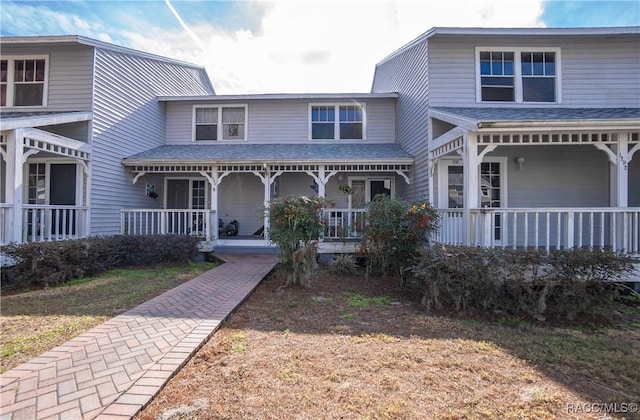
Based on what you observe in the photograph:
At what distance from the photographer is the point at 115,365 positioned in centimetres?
318

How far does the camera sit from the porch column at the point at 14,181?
7133 mm

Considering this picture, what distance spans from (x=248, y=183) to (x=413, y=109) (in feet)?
21.6

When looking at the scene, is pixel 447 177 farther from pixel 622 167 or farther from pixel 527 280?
pixel 527 280

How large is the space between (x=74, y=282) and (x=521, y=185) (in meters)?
11.6

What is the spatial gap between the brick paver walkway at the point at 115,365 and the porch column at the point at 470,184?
15.6 ft

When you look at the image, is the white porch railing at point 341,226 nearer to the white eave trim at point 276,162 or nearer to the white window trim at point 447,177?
the white eave trim at point 276,162

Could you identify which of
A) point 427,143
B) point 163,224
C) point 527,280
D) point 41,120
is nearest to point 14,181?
point 41,120

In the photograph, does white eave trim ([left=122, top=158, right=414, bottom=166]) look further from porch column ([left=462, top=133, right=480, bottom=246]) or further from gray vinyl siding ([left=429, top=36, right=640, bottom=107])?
porch column ([left=462, top=133, right=480, bottom=246])

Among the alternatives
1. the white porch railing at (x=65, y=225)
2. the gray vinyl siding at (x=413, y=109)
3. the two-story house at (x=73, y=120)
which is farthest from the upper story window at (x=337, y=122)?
the white porch railing at (x=65, y=225)

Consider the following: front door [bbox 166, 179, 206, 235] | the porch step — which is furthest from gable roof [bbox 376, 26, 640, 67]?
front door [bbox 166, 179, 206, 235]

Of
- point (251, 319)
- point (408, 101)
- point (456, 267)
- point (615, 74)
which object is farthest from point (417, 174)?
point (251, 319)

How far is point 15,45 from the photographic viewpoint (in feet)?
31.1

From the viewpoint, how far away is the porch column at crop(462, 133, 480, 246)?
6.68 m

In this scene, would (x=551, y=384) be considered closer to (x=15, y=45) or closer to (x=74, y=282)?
(x=74, y=282)
